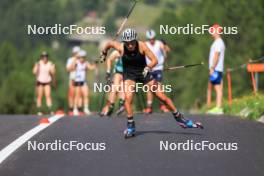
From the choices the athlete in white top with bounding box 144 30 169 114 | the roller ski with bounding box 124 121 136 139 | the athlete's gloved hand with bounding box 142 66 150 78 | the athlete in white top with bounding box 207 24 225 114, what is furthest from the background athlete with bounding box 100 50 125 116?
the roller ski with bounding box 124 121 136 139

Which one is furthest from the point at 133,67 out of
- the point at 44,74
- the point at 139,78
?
the point at 44,74

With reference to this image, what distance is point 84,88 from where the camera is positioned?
2245 cm

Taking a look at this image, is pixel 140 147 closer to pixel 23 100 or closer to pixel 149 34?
pixel 149 34

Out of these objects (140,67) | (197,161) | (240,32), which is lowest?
→ (197,161)

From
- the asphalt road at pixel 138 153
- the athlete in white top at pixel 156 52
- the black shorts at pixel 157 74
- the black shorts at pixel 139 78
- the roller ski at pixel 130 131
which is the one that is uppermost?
the athlete in white top at pixel 156 52

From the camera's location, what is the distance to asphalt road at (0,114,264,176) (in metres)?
9.35

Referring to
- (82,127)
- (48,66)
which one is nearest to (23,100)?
(48,66)

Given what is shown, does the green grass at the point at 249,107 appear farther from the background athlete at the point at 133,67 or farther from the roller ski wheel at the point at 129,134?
the roller ski wheel at the point at 129,134

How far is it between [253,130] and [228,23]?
56.9 meters

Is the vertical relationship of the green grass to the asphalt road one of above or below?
above

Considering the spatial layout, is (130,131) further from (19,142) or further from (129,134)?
(19,142)

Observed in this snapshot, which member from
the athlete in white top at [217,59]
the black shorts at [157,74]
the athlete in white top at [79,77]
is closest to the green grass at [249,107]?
the athlete in white top at [217,59]

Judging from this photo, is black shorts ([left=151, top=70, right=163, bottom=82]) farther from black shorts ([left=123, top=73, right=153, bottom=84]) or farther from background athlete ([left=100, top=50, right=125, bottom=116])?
black shorts ([left=123, top=73, right=153, bottom=84])

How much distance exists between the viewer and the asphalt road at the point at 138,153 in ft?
30.7
